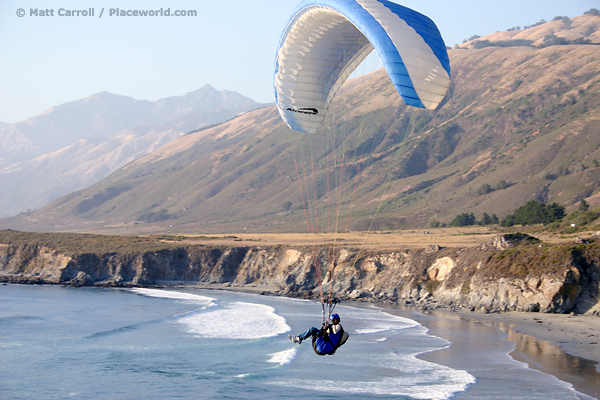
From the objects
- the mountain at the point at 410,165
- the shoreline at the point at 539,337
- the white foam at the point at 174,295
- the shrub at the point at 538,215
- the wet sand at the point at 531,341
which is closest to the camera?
the shoreline at the point at 539,337

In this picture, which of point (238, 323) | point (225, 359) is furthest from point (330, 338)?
point (238, 323)

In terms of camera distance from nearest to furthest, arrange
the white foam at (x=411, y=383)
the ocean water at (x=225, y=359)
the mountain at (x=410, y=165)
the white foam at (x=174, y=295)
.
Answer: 1. the white foam at (x=411, y=383)
2. the ocean water at (x=225, y=359)
3. the white foam at (x=174, y=295)
4. the mountain at (x=410, y=165)

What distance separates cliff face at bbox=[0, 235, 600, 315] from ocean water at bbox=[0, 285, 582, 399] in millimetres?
5111

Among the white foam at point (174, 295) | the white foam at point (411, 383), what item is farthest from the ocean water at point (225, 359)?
the white foam at point (174, 295)

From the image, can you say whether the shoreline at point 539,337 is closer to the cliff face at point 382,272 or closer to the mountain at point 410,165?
the cliff face at point 382,272

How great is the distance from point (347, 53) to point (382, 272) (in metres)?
23.9

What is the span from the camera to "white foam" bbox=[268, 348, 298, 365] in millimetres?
21812

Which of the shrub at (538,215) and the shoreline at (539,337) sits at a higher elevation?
the shrub at (538,215)

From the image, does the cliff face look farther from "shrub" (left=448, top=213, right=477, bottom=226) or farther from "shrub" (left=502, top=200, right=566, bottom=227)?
"shrub" (left=448, top=213, right=477, bottom=226)

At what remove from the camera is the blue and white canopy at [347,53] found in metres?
13.3

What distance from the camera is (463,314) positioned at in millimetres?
30438

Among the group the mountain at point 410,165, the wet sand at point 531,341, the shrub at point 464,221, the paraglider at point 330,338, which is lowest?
the wet sand at point 531,341

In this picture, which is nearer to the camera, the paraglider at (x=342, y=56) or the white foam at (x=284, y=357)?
the paraglider at (x=342, y=56)

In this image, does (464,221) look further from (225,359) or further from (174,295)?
(225,359)
